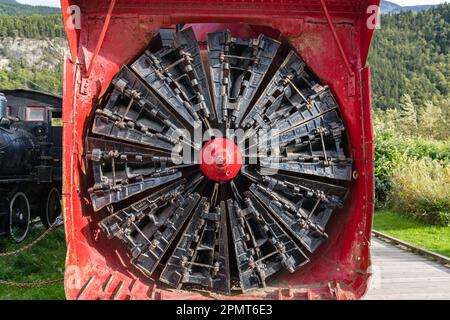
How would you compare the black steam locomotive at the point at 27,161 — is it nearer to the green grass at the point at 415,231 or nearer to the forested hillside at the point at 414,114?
the green grass at the point at 415,231

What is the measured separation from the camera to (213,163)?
12.7ft

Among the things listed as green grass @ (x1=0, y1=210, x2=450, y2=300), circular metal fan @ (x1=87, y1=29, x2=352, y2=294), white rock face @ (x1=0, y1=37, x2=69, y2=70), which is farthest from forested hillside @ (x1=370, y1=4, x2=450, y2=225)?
white rock face @ (x1=0, y1=37, x2=69, y2=70)

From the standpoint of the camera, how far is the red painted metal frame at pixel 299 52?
3.90 m

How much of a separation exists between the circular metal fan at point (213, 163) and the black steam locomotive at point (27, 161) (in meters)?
5.56

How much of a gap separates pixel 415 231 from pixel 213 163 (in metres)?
8.36

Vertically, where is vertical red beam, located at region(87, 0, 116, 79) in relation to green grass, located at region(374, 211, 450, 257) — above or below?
above

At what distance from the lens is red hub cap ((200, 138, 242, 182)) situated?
3.85 meters

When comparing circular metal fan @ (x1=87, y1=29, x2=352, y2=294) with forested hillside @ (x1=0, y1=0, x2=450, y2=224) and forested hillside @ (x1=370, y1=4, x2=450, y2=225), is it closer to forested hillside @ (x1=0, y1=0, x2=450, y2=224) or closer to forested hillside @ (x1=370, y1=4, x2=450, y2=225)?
forested hillside @ (x1=0, y1=0, x2=450, y2=224)

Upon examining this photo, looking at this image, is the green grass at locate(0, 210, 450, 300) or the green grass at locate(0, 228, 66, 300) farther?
the green grass at locate(0, 210, 450, 300)

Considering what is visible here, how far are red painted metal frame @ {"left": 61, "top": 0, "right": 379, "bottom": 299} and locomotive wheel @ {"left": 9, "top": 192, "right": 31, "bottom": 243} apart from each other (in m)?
5.63

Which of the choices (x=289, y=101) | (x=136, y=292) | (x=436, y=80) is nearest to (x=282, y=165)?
(x=289, y=101)

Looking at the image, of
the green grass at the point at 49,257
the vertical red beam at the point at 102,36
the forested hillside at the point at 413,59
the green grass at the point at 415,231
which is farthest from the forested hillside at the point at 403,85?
the green grass at the point at 49,257

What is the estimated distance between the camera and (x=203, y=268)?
163 inches

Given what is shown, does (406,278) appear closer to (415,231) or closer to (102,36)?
(102,36)
